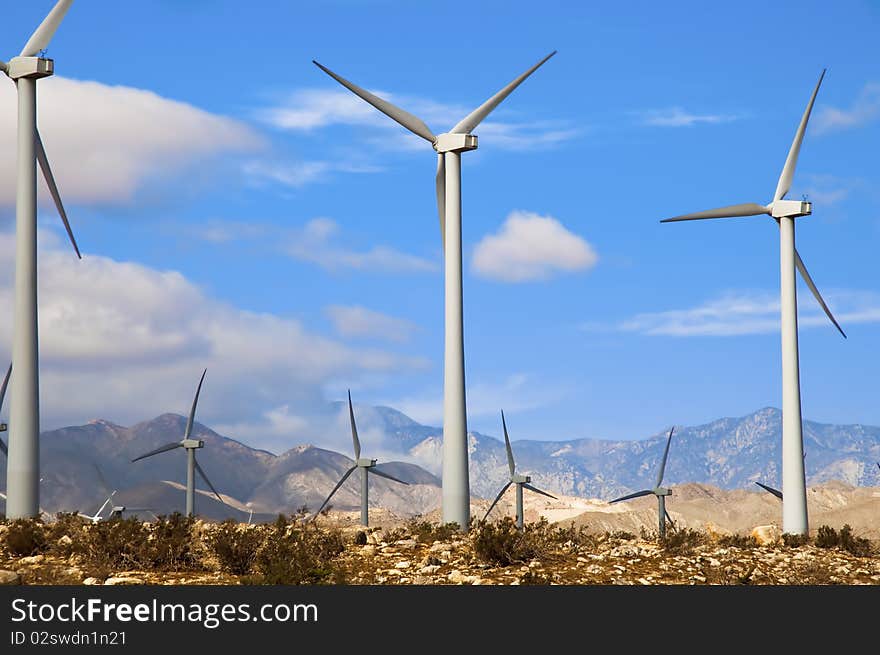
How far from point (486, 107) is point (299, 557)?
2050 cm

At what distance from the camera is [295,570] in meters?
26.6

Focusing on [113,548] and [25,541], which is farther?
[25,541]

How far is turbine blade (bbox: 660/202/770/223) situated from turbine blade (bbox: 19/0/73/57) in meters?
24.8

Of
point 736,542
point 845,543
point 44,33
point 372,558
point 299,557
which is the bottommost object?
point 845,543

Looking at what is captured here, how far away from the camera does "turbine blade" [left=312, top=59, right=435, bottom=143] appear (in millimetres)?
42719

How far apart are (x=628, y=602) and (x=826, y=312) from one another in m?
36.6

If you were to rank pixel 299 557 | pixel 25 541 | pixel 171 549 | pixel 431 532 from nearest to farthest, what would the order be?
pixel 299 557 < pixel 171 549 < pixel 25 541 < pixel 431 532

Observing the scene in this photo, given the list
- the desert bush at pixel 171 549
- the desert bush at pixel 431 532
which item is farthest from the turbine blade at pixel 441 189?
the desert bush at pixel 171 549

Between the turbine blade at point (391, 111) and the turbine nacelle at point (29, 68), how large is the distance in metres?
8.76

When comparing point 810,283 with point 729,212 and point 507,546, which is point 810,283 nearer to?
point 729,212

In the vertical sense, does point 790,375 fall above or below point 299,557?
above

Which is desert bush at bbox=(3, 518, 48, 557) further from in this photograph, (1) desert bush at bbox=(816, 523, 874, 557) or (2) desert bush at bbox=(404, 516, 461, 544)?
(1) desert bush at bbox=(816, 523, 874, 557)

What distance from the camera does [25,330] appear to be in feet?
130

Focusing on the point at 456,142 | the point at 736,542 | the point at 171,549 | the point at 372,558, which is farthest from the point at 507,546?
the point at 456,142
